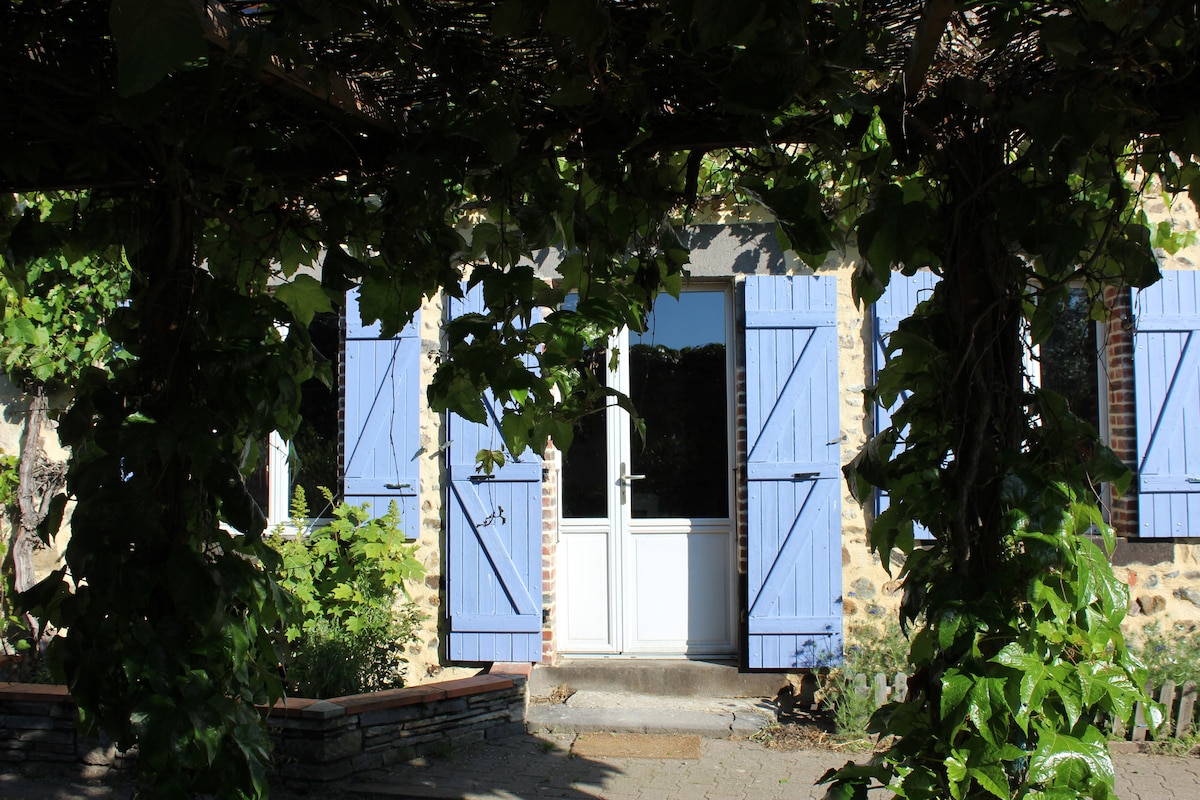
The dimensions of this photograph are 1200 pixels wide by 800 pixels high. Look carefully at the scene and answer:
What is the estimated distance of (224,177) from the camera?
2330mm

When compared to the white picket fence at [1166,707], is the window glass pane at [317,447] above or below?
above

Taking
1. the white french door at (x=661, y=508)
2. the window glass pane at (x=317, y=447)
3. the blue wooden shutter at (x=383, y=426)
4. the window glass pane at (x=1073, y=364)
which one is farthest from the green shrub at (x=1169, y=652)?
the window glass pane at (x=317, y=447)

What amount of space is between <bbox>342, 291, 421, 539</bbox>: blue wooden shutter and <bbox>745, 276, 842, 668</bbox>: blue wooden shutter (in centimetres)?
178

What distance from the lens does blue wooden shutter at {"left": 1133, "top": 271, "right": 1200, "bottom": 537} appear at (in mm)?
5227

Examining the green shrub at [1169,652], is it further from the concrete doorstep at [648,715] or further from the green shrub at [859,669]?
the concrete doorstep at [648,715]

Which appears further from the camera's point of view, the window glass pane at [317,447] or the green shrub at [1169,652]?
the window glass pane at [317,447]

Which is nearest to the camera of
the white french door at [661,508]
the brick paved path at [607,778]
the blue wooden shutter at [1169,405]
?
the brick paved path at [607,778]

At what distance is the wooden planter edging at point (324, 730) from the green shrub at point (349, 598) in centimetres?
27

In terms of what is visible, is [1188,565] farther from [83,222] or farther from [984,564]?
[83,222]

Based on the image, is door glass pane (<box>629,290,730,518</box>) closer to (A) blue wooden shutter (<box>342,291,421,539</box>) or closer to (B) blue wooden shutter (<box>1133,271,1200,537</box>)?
(A) blue wooden shutter (<box>342,291,421,539</box>)

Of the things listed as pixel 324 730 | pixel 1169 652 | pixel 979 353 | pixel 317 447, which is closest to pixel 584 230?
pixel 979 353

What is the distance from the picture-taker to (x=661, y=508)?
5.75m

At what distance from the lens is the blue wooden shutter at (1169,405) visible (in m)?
5.23

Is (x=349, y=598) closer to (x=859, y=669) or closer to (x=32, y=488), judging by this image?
(x=32, y=488)
